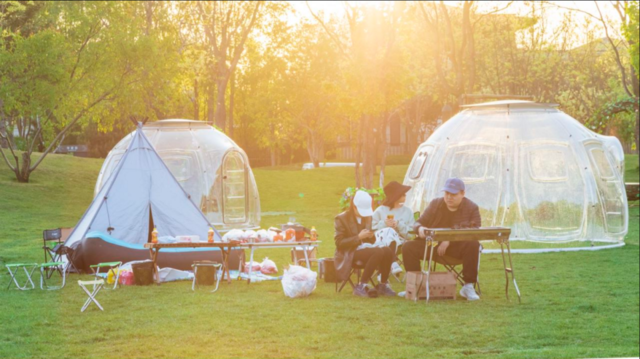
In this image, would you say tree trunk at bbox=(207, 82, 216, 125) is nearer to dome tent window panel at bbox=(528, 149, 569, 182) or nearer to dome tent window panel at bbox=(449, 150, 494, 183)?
dome tent window panel at bbox=(449, 150, 494, 183)

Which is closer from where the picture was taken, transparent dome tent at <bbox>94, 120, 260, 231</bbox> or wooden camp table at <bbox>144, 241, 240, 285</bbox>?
wooden camp table at <bbox>144, 241, 240, 285</bbox>

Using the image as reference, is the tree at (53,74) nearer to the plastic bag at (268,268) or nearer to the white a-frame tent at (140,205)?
the white a-frame tent at (140,205)

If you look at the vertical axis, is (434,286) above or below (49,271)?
below

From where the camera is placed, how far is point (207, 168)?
14.5 meters

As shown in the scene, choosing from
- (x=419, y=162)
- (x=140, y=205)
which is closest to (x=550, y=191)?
(x=419, y=162)

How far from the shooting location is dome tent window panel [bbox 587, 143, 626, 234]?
1141 cm

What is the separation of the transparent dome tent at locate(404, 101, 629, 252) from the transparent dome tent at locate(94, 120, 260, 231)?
4.02m

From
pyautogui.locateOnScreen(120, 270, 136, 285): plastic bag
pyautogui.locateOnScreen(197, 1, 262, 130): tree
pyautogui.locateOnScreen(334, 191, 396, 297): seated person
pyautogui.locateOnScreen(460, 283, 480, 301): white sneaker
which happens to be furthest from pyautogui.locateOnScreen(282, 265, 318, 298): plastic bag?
pyautogui.locateOnScreen(197, 1, 262, 130): tree

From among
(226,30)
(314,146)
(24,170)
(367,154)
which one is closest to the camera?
(24,170)

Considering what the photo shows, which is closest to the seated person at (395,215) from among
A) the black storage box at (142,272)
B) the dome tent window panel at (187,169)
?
the black storage box at (142,272)

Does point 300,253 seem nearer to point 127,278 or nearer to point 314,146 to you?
point 127,278

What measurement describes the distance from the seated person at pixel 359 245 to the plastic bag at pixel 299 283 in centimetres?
32

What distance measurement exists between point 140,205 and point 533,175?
546 cm

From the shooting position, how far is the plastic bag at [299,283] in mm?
6836
